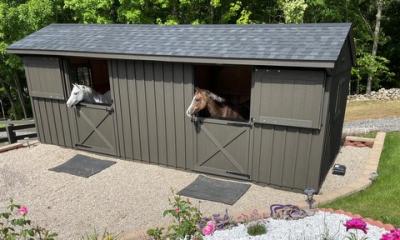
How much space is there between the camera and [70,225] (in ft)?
18.5

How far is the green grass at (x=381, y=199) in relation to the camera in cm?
511

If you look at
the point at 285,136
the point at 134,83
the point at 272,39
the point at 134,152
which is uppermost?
the point at 272,39

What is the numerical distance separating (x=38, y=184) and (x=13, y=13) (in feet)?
43.4

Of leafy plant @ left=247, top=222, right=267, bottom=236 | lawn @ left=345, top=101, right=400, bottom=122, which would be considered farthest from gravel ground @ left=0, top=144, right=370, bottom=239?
lawn @ left=345, top=101, right=400, bottom=122

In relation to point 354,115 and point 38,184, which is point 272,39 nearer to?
point 38,184

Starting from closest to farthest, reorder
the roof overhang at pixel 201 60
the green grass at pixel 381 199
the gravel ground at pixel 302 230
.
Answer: the gravel ground at pixel 302 230, the green grass at pixel 381 199, the roof overhang at pixel 201 60

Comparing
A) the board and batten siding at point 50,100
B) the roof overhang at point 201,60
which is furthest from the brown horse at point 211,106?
the board and batten siding at point 50,100

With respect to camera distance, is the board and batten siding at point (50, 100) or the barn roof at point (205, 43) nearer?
the barn roof at point (205, 43)

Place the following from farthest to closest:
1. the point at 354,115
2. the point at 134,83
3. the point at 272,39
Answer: the point at 354,115 < the point at 134,83 < the point at 272,39

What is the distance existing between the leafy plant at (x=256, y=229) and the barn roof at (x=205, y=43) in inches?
115

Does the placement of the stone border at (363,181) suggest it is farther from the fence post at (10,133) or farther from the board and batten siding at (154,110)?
the fence post at (10,133)

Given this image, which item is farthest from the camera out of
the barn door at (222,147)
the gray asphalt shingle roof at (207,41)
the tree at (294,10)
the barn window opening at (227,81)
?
the tree at (294,10)

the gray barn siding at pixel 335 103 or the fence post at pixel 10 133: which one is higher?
the gray barn siding at pixel 335 103

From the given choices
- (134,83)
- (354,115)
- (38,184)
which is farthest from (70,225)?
(354,115)
